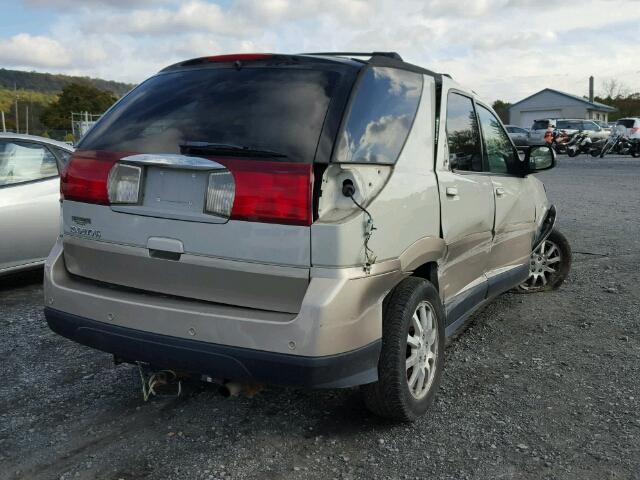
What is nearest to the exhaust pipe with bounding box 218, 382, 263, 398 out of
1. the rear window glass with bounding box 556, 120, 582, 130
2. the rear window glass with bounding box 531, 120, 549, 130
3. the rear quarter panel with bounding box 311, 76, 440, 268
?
the rear quarter panel with bounding box 311, 76, 440, 268

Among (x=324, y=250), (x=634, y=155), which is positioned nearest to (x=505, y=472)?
(x=324, y=250)

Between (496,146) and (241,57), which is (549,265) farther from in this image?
(241,57)

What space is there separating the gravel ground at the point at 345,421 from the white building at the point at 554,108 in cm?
6035

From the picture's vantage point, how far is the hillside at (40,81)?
115000 millimetres

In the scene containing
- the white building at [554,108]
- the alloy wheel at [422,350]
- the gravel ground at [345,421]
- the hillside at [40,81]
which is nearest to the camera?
the gravel ground at [345,421]

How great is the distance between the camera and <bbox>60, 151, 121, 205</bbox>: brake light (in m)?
2.97

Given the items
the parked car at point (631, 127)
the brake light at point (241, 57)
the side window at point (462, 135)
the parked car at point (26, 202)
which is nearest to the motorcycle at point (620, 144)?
the parked car at point (631, 127)

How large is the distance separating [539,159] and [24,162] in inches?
179

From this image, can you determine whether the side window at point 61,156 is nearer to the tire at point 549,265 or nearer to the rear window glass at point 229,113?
the rear window glass at point 229,113

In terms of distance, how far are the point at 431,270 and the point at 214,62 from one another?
60.5 inches

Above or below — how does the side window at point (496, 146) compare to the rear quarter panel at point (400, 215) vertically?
above

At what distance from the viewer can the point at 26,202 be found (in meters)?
5.75

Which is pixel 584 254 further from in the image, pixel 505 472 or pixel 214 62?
pixel 214 62

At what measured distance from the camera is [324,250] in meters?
2.58
